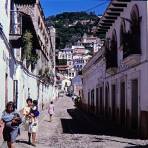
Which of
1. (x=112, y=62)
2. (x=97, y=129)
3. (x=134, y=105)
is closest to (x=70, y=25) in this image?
(x=112, y=62)

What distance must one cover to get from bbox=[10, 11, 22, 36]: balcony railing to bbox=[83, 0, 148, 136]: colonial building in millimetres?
4236

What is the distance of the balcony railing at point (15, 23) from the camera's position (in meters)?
22.4

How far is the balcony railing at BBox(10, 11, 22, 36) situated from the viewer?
22.4 meters

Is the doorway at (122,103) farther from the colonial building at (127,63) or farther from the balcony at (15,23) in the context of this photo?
the balcony at (15,23)

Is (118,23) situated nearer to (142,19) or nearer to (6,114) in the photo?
(142,19)

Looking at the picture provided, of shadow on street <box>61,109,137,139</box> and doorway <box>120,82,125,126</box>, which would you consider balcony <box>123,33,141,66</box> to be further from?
doorway <box>120,82,125,126</box>

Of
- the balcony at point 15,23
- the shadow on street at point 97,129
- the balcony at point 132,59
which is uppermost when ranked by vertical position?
the balcony at point 15,23

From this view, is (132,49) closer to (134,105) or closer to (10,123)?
(134,105)

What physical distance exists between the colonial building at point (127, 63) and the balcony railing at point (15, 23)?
167 inches

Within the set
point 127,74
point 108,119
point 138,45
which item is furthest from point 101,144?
point 108,119

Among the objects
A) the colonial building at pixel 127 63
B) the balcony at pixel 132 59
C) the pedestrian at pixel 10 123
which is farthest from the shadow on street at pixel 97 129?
the pedestrian at pixel 10 123

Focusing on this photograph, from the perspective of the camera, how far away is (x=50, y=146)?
16.2 m

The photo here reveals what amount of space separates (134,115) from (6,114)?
33.9 ft

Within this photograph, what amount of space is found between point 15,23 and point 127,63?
5.25 m
